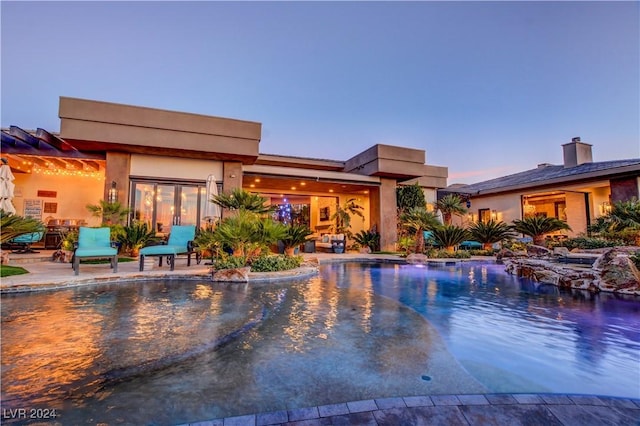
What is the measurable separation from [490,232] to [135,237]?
46.2 feet

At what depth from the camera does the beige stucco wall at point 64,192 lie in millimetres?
12398

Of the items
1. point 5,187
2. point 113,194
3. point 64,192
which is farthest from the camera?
point 64,192

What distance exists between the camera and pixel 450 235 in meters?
12.2

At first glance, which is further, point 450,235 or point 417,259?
point 450,235

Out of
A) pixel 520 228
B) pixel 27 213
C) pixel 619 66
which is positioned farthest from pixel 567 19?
pixel 27 213

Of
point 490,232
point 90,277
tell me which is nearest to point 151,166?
point 90,277

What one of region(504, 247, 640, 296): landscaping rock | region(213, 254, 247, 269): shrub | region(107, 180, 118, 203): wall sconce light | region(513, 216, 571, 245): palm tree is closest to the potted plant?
region(213, 254, 247, 269): shrub

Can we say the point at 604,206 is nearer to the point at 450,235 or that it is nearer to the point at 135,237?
the point at 450,235

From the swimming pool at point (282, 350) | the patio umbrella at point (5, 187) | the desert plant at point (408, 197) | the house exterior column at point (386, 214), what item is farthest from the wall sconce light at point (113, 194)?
the desert plant at point (408, 197)

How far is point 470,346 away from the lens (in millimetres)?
2850

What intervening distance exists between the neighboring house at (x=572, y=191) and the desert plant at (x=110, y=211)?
1766 cm

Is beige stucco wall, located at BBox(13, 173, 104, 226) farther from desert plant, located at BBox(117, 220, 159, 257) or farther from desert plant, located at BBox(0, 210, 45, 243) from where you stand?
desert plant, located at BBox(0, 210, 45, 243)

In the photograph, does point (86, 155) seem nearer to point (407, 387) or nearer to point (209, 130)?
point (209, 130)

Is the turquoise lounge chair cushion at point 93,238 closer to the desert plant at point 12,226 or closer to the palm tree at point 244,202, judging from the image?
the desert plant at point 12,226
